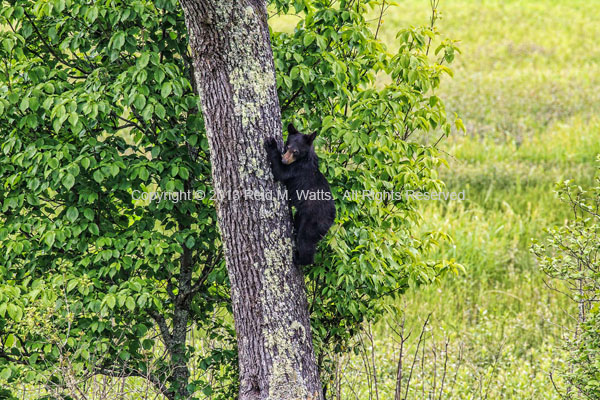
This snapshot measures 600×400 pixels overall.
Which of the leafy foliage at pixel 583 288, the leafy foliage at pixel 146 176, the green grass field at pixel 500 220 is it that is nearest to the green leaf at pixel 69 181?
the leafy foliage at pixel 146 176

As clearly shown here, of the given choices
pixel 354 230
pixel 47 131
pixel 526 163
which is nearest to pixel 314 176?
pixel 354 230

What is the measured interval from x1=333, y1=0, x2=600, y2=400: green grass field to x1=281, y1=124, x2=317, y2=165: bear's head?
1.03m

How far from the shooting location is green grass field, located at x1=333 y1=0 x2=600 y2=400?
6.72 m

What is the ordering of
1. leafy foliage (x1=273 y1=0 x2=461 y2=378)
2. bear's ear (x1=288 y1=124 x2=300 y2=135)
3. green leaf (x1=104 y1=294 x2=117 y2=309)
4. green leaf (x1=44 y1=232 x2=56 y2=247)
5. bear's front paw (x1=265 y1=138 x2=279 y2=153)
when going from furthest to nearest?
leafy foliage (x1=273 y1=0 x2=461 y2=378) < bear's ear (x1=288 y1=124 x2=300 y2=135) < green leaf (x1=44 y1=232 x2=56 y2=247) < green leaf (x1=104 y1=294 x2=117 y2=309) < bear's front paw (x1=265 y1=138 x2=279 y2=153)

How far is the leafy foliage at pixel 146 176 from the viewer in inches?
171

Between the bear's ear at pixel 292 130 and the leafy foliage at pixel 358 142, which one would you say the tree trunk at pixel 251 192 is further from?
the leafy foliage at pixel 358 142

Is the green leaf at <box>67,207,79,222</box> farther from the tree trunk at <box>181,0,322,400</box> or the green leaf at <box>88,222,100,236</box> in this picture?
the tree trunk at <box>181,0,322,400</box>

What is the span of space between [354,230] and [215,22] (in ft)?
5.86

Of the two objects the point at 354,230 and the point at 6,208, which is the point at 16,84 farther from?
the point at 354,230

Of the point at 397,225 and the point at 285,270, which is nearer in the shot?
the point at 285,270

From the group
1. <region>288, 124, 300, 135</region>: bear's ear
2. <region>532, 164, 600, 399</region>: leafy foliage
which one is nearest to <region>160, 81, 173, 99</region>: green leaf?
<region>288, 124, 300, 135</region>: bear's ear

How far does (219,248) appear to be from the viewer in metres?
4.91

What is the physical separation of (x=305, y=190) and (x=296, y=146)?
0.30 metres

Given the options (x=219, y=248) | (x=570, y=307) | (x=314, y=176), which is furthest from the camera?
(x=570, y=307)
